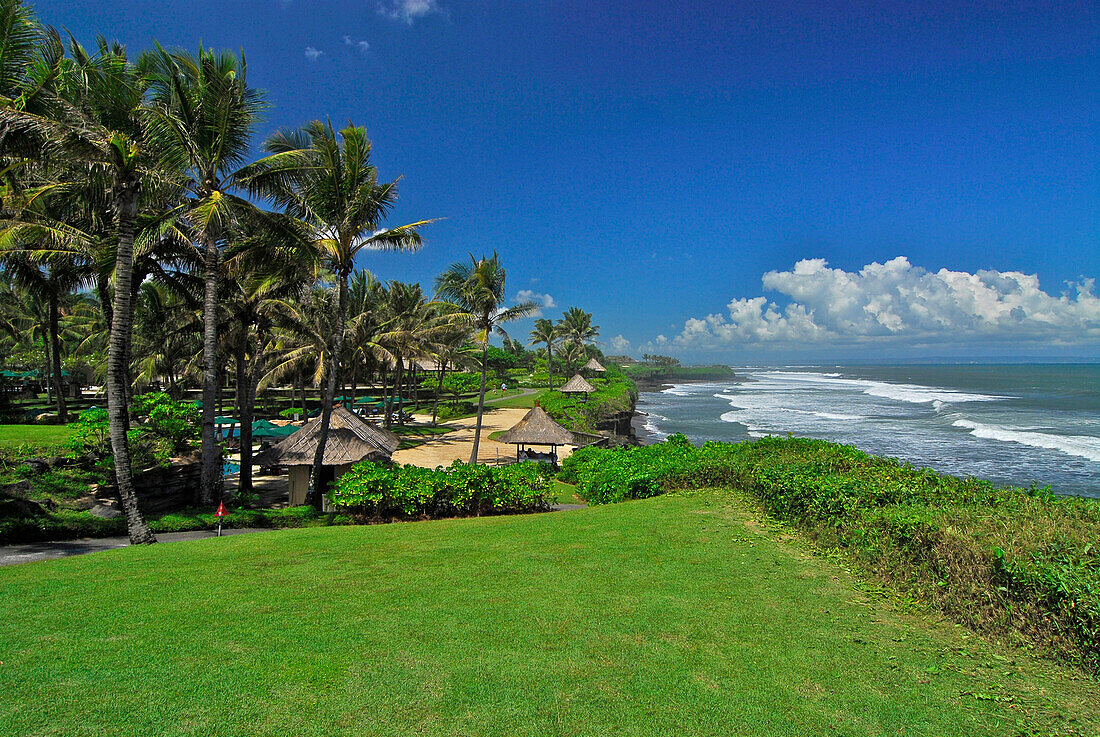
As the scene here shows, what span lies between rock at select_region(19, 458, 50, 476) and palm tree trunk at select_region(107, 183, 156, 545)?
126 inches

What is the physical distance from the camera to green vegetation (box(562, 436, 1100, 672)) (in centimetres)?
420

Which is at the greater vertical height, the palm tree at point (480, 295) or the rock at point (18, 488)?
the palm tree at point (480, 295)

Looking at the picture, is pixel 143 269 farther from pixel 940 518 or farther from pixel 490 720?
pixel 940 518

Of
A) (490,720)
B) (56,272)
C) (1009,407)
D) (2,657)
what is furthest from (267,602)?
(1009,407)

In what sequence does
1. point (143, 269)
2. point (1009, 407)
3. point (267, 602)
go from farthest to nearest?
point (1009, 407) < point (143, 269) < point (267, 602)

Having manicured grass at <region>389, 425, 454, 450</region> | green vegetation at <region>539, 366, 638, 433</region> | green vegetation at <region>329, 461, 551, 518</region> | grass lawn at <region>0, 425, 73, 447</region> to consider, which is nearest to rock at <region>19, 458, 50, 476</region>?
grass lawn at <region>0, 425, 73, 447</region>

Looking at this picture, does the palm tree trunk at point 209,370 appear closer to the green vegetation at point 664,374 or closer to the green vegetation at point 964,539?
the green vegetation at point 964,539

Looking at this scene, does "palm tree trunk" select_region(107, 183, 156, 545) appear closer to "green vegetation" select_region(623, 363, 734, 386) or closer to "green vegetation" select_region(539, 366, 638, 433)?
"green vegetation" select_region(539, 366, 638, 433)

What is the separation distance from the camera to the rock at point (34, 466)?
10.5 metres

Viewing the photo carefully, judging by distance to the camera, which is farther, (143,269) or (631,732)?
(143,269)

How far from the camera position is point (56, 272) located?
15570 millimetres

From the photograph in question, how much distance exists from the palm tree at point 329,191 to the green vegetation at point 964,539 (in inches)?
385

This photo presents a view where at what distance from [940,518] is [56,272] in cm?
2199

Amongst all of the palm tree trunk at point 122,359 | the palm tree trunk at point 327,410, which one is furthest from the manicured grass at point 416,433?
the palm tree trunk at point 122,359
